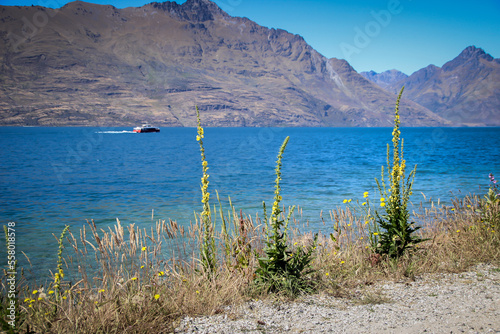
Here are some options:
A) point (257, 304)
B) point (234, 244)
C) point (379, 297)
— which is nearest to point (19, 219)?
point (234, 244)

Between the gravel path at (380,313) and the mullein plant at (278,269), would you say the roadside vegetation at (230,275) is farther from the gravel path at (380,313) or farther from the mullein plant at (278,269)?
the gravel path at (380,313)

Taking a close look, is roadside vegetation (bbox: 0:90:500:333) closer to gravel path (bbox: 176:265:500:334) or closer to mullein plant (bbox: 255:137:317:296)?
mullein plant (bbox: 255:137:317:296)

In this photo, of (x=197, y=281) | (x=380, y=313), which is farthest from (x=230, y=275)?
(x=380, y=313)

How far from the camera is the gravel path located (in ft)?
14.6

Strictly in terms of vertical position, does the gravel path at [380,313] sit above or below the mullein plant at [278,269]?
below

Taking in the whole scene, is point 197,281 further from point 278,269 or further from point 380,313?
point 380,313

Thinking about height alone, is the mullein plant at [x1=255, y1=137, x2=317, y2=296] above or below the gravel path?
above

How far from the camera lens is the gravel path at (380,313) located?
444 centimetres

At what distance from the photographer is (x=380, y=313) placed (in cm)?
485

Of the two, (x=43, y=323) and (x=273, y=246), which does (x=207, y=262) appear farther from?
(x=43, y=323)

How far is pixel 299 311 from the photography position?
4984 mm

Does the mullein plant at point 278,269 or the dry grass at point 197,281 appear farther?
the mullein plant at point 278,269

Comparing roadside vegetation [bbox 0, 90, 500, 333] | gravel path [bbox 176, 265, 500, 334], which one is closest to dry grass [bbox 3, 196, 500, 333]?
roadside vegetation [bbox 0, 90, 500, 333]

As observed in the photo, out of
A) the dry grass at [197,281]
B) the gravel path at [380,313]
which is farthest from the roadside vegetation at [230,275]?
the gravel path at [380,313]
